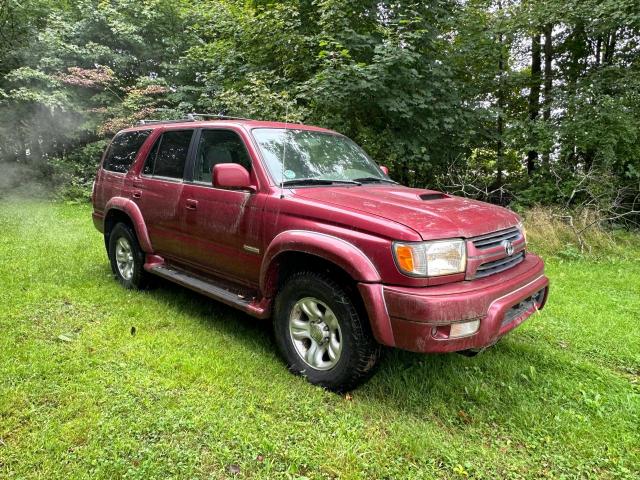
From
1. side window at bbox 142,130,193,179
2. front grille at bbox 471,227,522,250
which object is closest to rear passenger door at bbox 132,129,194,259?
side window at bbox 142,130,193,179

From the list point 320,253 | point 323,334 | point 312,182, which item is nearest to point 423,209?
point 320,253

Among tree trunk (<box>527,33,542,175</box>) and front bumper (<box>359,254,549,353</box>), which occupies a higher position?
tree trunk (<box>527,33,542,175</box>)

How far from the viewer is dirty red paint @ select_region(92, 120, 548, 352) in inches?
104

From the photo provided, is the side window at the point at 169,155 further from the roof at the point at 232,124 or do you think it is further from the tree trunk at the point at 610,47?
the tree trunk at the point at 610,47

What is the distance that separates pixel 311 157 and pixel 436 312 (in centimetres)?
191

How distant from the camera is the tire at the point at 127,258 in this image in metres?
4.86

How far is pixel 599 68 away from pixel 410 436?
34.4 ft

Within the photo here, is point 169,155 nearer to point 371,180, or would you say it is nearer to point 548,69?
point 371,180

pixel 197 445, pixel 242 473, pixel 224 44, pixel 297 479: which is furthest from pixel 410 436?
pixel 224 44

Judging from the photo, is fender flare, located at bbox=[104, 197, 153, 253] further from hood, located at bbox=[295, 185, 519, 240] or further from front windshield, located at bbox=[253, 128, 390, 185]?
hood, located at bbox=[295, 185, 519, 240]

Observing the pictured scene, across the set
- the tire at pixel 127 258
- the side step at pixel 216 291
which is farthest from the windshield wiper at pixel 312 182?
the tire at pixel 127 258

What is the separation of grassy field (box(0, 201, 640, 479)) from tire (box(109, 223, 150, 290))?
44cm

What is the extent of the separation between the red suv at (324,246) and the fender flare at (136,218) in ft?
0.04

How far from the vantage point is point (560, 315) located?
468 cm
